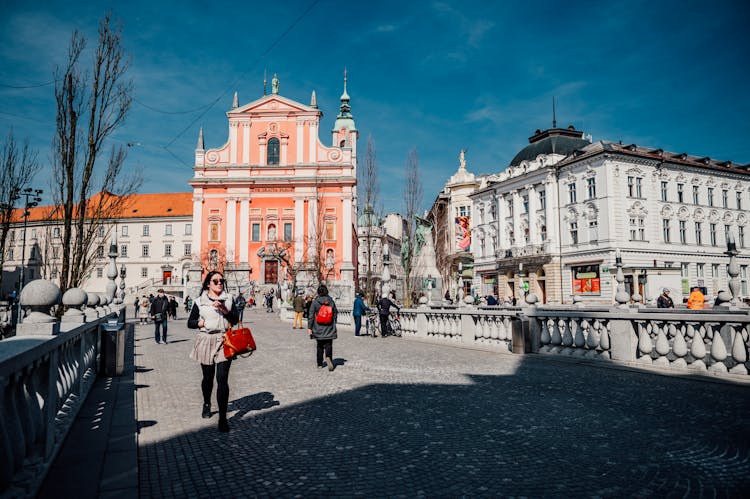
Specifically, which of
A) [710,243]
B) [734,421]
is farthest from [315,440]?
[710,243]

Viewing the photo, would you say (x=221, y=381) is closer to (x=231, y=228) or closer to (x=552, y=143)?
(x=552, y=143)

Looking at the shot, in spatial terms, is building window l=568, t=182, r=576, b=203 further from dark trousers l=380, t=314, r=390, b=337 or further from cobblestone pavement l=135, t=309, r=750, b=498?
cobblestone pavement l=135, t=309, r=750, b=498

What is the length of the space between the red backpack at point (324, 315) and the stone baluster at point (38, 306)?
5.70 meters

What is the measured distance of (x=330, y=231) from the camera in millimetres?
58812

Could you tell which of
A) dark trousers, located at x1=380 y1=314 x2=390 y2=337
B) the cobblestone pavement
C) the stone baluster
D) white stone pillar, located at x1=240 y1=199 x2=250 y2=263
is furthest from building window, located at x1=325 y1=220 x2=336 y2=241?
the stone baluster

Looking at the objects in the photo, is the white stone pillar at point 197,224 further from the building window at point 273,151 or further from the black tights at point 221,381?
the black tights at point 221,381

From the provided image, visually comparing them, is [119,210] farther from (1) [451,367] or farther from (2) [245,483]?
(2) [245,483]

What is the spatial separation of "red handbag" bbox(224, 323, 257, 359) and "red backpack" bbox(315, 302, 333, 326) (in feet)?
14.2

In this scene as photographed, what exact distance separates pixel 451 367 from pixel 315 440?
5.52m

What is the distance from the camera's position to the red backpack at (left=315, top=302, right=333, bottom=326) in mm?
10250

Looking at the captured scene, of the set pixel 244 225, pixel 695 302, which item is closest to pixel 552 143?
pixel 244 225

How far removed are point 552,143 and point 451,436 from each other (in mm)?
48597

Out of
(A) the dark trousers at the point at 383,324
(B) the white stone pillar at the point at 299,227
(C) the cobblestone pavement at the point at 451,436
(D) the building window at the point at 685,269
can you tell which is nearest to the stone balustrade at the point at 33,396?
(C) the cobblestone pavement at the point at 451,436

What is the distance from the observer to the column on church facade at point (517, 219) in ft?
164
